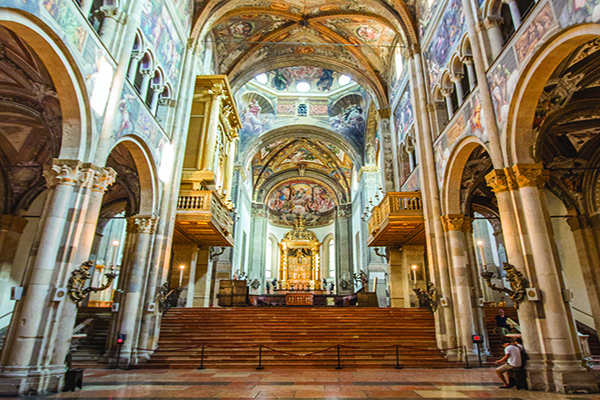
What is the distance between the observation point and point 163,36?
544 inches

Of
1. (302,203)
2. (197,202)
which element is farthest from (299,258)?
(197,202)

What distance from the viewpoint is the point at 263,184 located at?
3788cm

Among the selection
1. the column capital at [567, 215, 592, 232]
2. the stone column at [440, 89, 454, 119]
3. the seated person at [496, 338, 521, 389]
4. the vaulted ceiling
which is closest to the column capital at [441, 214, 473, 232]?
the stone column at [440, 89, 454, 119]

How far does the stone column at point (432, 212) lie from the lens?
12.5m

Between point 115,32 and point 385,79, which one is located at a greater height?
point 385,79

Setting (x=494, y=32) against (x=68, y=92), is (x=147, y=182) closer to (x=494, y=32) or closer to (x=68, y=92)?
(x=68, y=92)

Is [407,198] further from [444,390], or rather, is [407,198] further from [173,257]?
[173,257]

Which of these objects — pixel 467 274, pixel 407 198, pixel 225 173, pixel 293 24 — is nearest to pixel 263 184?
pixel 225 173

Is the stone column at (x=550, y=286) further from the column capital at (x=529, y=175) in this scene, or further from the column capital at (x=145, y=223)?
the column capital at (x=145, y=223)

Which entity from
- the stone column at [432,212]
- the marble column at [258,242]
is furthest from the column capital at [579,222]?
the marble column at [258,242]

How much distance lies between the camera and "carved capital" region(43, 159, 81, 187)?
27.0 ft

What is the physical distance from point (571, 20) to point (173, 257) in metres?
18.0

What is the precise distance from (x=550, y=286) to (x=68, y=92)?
11459 mm

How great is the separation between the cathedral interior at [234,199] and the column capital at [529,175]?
0.03 meters
